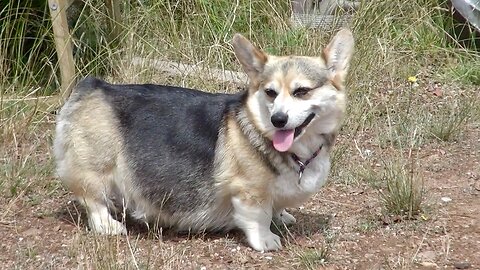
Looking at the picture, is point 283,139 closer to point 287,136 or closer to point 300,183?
point 287,136

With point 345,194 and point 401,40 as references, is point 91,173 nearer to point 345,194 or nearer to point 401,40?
point 345,194

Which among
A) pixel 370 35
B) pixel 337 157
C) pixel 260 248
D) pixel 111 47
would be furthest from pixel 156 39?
pixel 260 248

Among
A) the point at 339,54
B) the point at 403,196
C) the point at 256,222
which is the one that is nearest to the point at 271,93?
the point at 339,54

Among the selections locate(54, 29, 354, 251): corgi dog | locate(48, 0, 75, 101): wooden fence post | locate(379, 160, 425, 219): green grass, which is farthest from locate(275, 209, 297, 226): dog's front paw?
locate(48, 0, 75, 101): wooden fence post

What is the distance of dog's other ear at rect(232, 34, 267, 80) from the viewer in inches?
157

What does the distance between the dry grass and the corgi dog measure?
196 millimetres

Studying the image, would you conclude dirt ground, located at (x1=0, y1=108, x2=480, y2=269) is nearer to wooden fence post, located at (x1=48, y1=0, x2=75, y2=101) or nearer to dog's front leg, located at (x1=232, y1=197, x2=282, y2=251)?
dog's front leg, located at (x1=232, y1=197, x2=282, y2=251)

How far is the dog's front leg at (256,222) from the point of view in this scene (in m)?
3.97

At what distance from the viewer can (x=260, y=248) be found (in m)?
4.00

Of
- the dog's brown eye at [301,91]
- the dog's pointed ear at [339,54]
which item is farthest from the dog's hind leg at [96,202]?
the dog's pointed ear at [339,54]

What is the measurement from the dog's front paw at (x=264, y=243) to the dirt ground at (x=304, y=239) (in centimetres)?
4

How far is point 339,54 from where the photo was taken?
4.03 meters

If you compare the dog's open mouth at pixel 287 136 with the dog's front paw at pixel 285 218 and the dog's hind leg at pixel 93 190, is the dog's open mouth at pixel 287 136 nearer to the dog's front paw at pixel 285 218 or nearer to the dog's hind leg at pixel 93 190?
the dog's front paw at pixel 285 218

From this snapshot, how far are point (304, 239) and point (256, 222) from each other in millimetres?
305
